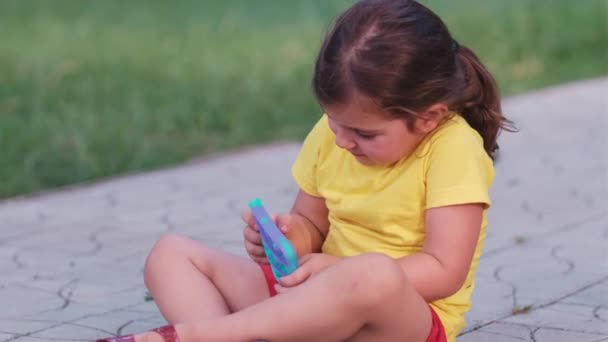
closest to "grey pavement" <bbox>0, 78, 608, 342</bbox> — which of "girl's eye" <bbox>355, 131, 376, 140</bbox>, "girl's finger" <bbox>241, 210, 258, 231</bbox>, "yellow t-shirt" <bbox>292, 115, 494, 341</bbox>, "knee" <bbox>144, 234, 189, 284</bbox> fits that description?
"knee" <bbox>144, 234, 189, 284</bbox>

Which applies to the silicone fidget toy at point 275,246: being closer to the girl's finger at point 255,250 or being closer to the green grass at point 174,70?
the girl's finger at point 255,250

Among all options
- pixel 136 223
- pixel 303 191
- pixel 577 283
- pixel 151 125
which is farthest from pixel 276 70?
pixel 303 191

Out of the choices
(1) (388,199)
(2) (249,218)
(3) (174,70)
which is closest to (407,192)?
(1) (388,199)

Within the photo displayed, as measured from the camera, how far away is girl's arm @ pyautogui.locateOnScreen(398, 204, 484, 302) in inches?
93.6

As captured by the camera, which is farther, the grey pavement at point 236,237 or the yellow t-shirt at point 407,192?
the grey pavement at point 236,237

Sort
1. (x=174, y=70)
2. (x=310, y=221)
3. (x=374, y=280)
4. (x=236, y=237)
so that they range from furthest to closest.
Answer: (x=174, y=70), (x=236, y=237), (x=310, y=221), (x=374, y=280)

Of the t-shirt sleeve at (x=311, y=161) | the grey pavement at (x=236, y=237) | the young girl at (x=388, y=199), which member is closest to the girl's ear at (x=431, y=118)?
the young girl at (x=388, y=199)

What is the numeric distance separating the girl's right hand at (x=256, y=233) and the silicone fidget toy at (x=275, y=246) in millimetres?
57

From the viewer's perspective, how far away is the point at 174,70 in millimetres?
8031

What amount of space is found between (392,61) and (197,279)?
2.28 ft

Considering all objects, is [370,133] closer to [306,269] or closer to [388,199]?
[388,199]

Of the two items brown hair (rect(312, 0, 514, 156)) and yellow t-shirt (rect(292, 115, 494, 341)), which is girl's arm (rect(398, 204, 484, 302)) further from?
brown hair (rect(312, 0, 514, 156))

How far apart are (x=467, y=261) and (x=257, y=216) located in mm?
467

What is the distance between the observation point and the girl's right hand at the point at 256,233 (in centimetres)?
263
